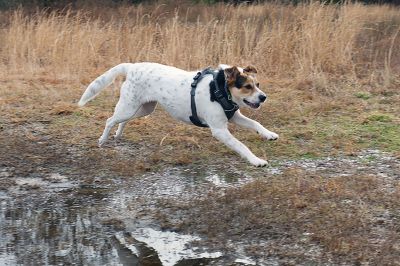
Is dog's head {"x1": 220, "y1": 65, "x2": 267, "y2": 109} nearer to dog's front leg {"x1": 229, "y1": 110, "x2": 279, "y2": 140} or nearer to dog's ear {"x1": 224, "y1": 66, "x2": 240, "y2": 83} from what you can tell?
dog's ear {"x1": 224, "y1": 66, "x2": 240, "y2": 83}

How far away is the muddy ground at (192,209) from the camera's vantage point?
4.21 meters

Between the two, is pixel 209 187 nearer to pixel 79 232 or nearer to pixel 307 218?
pixel 307 218

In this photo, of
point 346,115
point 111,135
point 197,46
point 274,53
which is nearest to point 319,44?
point 274,53

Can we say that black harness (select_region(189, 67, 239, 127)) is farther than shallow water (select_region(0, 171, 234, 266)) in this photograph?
Yes

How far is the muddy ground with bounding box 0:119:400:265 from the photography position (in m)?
4.21

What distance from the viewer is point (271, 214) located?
4.77m

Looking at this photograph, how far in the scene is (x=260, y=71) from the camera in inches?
412

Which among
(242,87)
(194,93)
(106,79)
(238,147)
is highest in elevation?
(242,87)

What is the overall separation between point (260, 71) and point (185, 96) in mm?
4740

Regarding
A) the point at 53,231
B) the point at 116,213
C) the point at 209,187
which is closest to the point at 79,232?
the point at 53,231

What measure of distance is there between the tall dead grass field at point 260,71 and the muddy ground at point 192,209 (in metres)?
0.59

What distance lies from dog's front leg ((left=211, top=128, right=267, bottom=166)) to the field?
0.54 feet

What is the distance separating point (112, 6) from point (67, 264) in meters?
22.8

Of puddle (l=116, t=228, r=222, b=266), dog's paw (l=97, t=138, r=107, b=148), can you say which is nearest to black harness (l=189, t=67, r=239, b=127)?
dog's paw (l=97, t=138, r=107, b=148)
